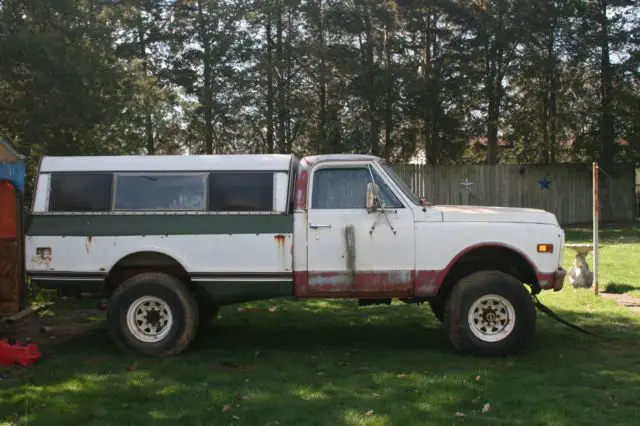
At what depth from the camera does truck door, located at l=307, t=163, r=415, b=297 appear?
692 cm

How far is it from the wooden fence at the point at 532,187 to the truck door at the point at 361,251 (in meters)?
17.6

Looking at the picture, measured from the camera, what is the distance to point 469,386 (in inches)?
229

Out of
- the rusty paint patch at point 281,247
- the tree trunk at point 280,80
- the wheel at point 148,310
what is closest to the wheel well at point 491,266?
the rusty paint patch at point 281,247

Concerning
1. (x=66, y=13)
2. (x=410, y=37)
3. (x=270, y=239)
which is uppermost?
(x=410, y=37)

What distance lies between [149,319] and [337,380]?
228cm

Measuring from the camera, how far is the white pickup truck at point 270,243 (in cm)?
685

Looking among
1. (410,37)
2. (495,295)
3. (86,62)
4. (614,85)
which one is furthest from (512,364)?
(614,85)

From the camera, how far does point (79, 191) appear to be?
720cm

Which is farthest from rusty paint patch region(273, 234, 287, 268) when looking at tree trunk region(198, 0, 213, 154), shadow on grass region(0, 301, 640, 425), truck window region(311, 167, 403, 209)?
tree trunk region(198, 0, 213, 154)

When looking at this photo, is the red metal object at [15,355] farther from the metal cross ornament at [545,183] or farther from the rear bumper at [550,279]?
the metal cross ornament at [545,183]

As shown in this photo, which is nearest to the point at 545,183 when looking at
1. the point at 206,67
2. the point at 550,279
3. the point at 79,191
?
the point at 206,67

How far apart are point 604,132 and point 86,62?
831 inches

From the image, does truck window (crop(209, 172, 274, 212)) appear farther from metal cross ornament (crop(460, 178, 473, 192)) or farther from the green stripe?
metal cross ornament (crop(460, 178, 473, 192))

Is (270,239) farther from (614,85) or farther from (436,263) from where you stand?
(614,85)
